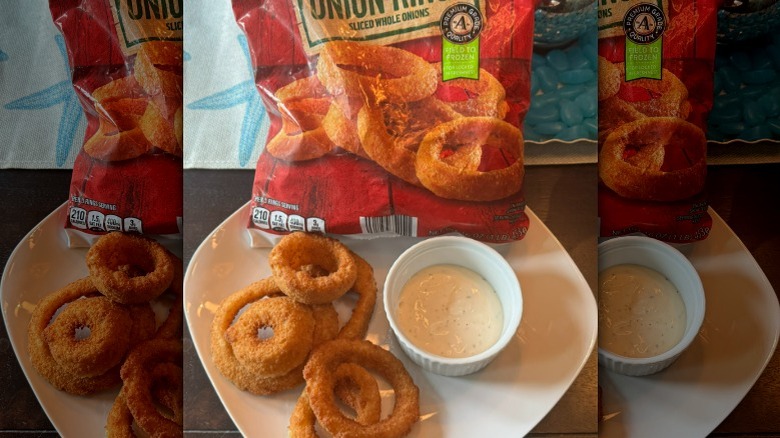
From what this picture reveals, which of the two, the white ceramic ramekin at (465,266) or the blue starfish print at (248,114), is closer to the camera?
the white ceramic ramekin at (465,266)

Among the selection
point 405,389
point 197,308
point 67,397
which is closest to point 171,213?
point 197,308

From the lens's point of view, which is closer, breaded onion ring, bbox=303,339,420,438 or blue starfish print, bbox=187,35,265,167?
breaded onion ring, bbox=303,339,420,438

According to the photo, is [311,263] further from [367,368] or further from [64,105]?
[64,105]

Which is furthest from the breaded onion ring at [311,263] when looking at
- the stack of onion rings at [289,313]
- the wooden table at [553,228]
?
the wooden table at [553,228]

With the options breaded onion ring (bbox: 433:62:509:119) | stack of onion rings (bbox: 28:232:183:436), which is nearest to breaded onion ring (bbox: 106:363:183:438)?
stack of onion rings (bbox: 28:232:183:436)

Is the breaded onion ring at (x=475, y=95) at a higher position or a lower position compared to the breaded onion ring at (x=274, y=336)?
higher

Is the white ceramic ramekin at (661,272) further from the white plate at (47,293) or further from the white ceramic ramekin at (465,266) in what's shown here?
the white plate at (47,293)

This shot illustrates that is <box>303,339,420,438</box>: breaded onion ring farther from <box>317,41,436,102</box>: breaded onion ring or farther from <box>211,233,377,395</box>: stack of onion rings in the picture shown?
<box>317,41,436,102</box>: breaded onion ring
